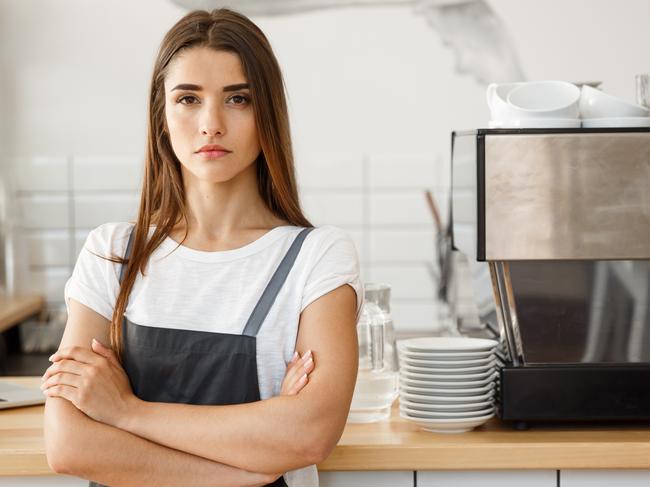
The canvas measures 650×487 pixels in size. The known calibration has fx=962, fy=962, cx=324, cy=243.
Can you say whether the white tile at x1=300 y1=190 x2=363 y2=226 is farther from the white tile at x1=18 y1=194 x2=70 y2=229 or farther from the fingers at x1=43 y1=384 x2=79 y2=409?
the fingers at x1=43 y1=384 x2=79 y2=409

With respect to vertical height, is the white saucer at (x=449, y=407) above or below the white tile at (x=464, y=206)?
below

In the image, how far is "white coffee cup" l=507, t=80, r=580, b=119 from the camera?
1.45m

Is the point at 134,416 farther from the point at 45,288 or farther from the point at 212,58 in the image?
the point at 45,288

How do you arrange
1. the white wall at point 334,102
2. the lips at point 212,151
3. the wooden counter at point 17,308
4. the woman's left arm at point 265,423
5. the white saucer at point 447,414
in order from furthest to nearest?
the white wall at point 334,102, the wooden counter at point 17,308, the white saucer at point 447,414, the lips at point 212,151, the woman's left arm at point 265,423

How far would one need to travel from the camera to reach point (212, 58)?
4.50ft

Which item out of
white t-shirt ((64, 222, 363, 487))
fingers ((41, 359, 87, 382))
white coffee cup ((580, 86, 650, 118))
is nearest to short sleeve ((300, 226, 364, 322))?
white t-shirt ((64, 222, 363, 487))

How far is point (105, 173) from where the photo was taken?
11.9 ft

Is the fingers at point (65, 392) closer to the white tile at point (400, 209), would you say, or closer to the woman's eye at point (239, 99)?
the woman's eye at point (239, 99)

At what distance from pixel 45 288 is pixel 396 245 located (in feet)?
4.39

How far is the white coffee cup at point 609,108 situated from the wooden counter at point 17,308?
2.21 meters

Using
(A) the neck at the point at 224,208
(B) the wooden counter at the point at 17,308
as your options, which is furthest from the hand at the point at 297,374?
(B) the wooden counter at the point at 17,308

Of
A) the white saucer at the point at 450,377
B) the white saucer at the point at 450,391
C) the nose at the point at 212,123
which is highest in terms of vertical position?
the nose at the point at 212,123

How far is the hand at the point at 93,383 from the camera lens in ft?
4.22

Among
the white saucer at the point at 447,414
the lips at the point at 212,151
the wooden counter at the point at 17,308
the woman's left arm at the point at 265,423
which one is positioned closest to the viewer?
the woman's left arm at the point at 265,423
